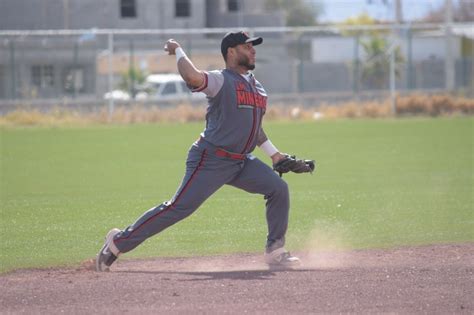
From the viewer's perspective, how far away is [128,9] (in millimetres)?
41406

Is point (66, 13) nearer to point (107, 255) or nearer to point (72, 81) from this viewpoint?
point (72, 81)

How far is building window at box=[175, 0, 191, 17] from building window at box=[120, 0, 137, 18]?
2.86 m

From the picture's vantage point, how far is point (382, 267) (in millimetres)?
8344

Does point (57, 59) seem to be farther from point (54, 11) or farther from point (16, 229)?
point (16, 229)

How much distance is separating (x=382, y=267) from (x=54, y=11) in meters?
31.1

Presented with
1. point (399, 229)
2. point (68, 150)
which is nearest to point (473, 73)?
point (68, 150)

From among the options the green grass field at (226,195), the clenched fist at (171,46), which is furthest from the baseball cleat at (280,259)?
the clenched fist at (171,46)

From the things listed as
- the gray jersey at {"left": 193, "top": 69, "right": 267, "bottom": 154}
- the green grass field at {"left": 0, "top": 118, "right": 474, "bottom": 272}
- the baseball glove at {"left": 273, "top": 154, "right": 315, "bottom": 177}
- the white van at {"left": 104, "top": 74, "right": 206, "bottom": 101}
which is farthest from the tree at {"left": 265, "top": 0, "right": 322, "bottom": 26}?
the gray jersey at {"left": 193, "top": 69, "right": 267, "bottom": 154}

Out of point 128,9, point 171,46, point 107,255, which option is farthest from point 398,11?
point 107,255

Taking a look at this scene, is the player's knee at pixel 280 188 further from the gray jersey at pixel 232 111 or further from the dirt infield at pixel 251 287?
the dirt infield at pixel 251 287

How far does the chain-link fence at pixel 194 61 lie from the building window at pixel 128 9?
110 cm

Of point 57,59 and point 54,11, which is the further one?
point 54,11

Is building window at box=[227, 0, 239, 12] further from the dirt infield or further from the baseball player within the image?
the baseball player

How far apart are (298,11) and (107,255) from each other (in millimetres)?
59897
